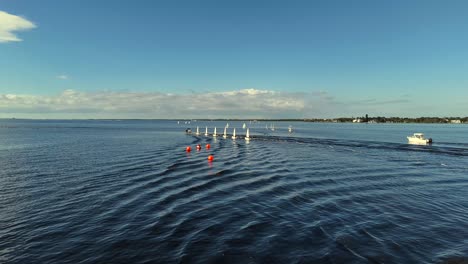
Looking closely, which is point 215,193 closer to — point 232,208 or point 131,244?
point 232,208

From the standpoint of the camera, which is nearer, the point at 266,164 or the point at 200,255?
the point at 200,255

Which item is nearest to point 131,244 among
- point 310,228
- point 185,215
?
point 185,215

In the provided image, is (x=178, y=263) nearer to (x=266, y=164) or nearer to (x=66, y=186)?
(x=66, y=186)

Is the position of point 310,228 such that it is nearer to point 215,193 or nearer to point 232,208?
point 232,208

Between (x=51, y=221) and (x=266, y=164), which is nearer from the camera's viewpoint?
(x=51, y=221)

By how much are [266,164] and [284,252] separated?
29492 mm

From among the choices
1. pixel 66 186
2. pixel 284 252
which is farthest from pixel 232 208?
pixel 66 186

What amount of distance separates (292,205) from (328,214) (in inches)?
120

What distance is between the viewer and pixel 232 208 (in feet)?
70.5

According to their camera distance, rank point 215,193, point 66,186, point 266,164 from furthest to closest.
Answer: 1. point 266,164
2. point 66,186
3. point 215,193

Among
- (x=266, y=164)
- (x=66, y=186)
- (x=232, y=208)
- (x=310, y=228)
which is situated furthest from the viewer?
(x=266, y=164)

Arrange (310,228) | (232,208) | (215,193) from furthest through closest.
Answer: (215,193) → (232,208) → (310,228)

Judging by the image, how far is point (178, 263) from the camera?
13.2m

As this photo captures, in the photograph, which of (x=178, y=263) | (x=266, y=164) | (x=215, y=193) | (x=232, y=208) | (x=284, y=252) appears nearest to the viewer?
(x=178, y=263)
